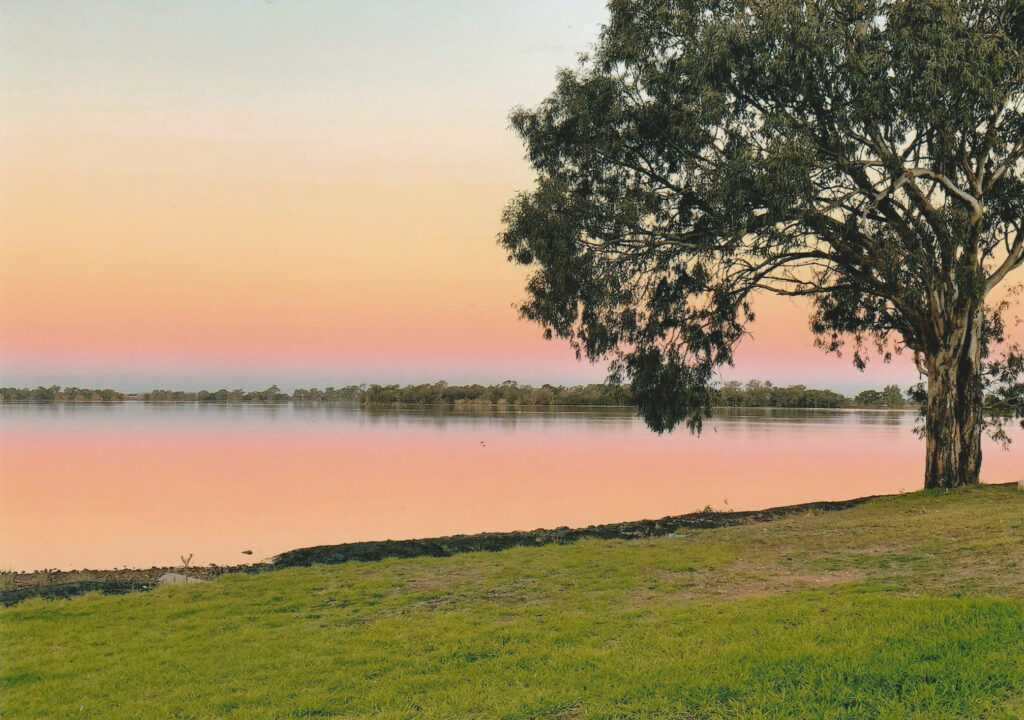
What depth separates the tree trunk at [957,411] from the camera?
14484 millimetres

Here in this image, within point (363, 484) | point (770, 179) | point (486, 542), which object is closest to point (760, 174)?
point (770, 179)

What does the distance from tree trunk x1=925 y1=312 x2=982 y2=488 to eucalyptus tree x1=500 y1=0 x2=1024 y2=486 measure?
4cm

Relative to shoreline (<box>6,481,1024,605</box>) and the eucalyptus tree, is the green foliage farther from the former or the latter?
shoreline (<box>6,481,1024,605</box>)

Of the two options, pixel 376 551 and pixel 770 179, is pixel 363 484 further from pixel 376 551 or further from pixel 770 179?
pixel 770 179

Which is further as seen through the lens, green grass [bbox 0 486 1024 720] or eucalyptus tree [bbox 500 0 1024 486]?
eucalyptus tree [bbox 500 0 1024 486]

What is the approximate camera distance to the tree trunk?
47.5 feet

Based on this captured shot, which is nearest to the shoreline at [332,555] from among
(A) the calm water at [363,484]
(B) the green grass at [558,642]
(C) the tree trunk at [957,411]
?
(B) the green grass at [558,642]

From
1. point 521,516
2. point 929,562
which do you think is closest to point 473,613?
point 929,562

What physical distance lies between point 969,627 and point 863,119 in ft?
29.3

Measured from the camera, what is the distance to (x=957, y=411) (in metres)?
14.6

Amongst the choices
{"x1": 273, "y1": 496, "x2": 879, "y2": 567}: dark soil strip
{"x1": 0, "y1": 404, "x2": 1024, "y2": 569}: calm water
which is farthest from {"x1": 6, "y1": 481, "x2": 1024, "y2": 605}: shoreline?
{"x1": 0, "y1": 404, "x2": 1024, "y2": 569}: calm water

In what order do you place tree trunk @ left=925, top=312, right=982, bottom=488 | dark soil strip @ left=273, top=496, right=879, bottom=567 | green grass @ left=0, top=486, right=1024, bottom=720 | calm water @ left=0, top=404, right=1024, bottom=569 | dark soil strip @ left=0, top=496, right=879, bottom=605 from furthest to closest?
calm water @ left=0, top=404, right=1024, bottom=569 → tree trunk @ left=925, top=312, right=982, bottom=488 → dark soil strip @ left=273, top=496, right=879, bottom=567 → dark soil strip @ left=0, top=496, right=879, bottom=605 → green grass @ left=0, top=486, right=1024, bottom=720

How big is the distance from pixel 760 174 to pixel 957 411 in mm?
7062

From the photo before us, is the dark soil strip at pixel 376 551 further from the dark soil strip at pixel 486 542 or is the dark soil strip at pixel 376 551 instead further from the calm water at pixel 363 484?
the calm water at pixel 363 484
